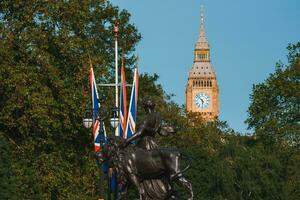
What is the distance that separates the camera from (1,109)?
48656mm

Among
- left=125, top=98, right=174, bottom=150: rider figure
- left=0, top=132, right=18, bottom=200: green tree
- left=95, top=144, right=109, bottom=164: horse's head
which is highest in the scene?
left=125, top=98, right=174, bottom=150: rider figure

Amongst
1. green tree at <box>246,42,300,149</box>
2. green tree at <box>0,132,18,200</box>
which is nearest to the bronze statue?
green tree at <box>0,132,18,200</box>

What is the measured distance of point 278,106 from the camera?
63.5m

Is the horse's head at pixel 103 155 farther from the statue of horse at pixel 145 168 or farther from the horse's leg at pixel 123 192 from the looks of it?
the horse's leg at pixel 123 192

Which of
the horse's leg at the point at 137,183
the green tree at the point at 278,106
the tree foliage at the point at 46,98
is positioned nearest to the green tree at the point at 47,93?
the tree foliage at the point at 46,98

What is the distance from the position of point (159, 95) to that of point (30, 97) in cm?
3401

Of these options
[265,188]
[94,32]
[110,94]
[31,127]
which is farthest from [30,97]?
[265,188]

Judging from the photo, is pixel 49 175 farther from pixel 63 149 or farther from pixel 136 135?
pixel 136 135

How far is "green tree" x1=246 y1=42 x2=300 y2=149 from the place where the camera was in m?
61.7

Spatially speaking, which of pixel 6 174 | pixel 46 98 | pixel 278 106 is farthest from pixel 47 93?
pixel 278 106

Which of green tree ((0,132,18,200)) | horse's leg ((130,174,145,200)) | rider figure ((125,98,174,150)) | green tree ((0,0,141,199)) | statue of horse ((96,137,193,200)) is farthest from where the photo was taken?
green tree ((0,132,18,200))

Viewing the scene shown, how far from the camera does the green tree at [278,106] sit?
6169 cm

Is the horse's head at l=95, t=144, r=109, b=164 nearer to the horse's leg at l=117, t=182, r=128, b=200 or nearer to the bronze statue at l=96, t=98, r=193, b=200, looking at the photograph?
the bronze statue at l=96, t=98, r=193, b=200

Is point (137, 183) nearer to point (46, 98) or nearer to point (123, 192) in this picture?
point (123, 192)
